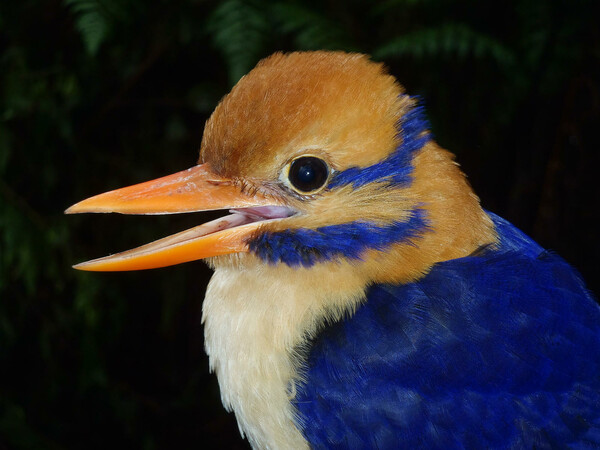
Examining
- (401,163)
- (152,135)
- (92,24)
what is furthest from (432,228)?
(152,135)

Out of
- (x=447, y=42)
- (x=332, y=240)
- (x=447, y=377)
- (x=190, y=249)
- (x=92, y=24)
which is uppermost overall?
(x=92, y=24)

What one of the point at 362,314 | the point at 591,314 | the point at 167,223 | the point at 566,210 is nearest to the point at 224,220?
the point at 362,314

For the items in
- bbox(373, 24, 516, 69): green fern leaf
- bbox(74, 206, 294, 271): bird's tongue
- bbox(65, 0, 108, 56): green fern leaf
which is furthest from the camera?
bbox(373, 24, 516, 69): green fern leaf

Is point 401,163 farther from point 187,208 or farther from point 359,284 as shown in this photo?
point 187,208

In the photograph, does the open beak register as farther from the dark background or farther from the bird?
the dark background

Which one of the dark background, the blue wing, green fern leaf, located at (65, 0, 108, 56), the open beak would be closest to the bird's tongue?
the open beak

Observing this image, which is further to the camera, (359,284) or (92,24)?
(92,24)

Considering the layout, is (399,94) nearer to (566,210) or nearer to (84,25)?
(84,25)
